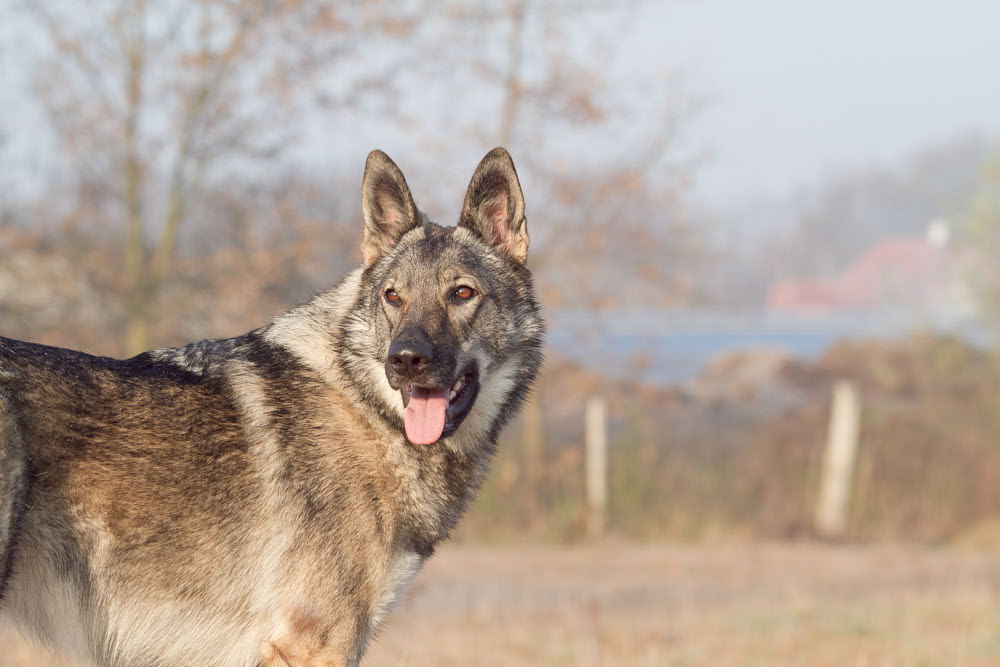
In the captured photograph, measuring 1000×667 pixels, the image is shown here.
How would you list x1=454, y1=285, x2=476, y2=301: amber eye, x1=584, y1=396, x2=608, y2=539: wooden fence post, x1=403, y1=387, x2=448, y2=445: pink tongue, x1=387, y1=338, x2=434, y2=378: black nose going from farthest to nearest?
1. x1=584, y1=396, x2=608, y2=539: wooden fence post
2. x1=454, y1=285, x2=476, y2=301: amber eye
3. x1=403, y1=387, x2=448, y2=445: pink tongue
4. x1=387, y1=338, x2=434, y2=378: black nose

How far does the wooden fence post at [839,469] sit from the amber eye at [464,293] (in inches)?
521

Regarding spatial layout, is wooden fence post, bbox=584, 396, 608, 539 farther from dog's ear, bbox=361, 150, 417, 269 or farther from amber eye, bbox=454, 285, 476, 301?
amber eye, bbox=454, 285, 476, 301

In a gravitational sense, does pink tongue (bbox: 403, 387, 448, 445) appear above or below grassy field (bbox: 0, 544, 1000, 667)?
above

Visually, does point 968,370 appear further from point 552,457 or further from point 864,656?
point 864,656

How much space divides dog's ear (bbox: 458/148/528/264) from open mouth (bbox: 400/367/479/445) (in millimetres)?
781

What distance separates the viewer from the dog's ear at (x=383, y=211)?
4.01 metres

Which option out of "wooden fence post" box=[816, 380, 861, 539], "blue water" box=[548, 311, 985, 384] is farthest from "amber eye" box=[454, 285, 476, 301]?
"wooden fence post" box=[816, 380, 861, 539]

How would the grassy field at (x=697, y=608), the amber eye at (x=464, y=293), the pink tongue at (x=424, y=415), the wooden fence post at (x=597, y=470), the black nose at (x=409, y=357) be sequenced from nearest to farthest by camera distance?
1. the black nose at (x=409, y=357)
2. the pink tongue at (x=424, y=415)
3. the amber eye at (x=464, y=293)
4. the grassy field at (x=697, y=608)
5. the wooden fence post at (x=597, y=470)

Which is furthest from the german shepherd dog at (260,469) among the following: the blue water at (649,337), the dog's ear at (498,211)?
the blue water at (649,337)

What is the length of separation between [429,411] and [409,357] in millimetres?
266

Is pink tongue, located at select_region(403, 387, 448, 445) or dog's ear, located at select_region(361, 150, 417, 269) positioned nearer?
pink tongue, located at select_region(403, 387, 448, 445)

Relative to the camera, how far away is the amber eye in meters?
3.81

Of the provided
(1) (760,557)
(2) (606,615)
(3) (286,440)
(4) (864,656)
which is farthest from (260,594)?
(1) (760,557)

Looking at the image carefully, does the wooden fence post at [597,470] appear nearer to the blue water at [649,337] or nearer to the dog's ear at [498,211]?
the blue water at [649,337]
